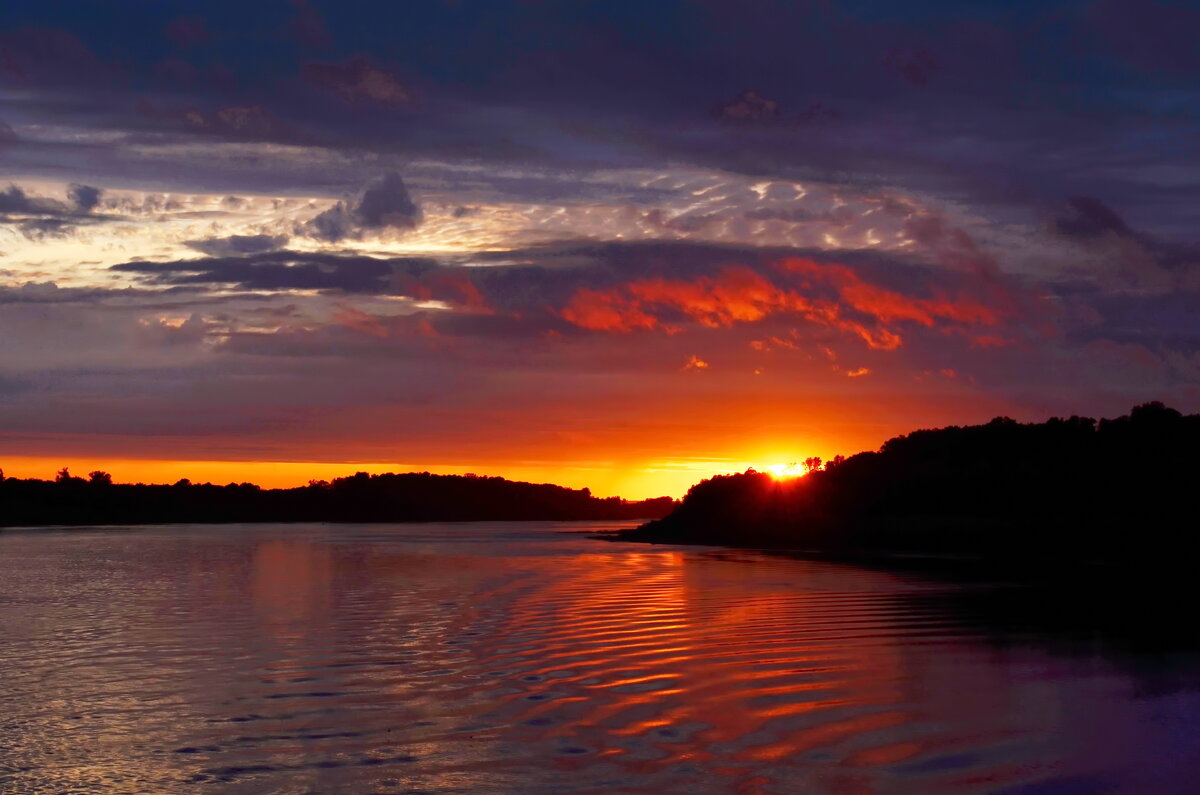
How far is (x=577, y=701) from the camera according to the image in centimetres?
1656

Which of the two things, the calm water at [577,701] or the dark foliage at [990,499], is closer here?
the calm water at [577,701]

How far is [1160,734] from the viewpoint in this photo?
1445 centimetres

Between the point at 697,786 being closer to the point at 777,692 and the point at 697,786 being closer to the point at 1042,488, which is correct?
the point at 777,692

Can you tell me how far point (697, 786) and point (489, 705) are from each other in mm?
5142

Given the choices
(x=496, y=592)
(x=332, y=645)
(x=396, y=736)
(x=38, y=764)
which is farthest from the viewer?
(x=496, y=592)

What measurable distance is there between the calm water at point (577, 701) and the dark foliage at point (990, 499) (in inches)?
1315

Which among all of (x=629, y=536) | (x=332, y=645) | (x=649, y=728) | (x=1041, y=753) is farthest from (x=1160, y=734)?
(x=629, y=536)

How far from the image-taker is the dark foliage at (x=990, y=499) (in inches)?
2406

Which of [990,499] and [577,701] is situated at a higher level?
[990,499]

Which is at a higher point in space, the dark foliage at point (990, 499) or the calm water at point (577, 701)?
the dark foliage at point (990, 499)

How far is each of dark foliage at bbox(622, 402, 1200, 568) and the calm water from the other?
33.4 metres

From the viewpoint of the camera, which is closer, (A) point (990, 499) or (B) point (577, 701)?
(B) point (577, 701)

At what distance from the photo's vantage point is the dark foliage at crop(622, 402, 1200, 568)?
2406 inches

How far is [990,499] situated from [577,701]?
6293 centimetres
